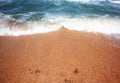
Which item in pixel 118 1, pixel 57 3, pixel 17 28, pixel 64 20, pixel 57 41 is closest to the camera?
pixel 57 41

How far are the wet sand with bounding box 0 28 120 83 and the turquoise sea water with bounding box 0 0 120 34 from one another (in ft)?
4.43

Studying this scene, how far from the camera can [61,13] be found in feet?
32.3

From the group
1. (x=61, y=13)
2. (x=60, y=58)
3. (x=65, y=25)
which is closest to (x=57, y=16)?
(x=61, y=13)

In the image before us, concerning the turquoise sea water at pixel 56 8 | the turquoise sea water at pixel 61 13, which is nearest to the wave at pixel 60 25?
the turquoise sea water at pixel 61 13

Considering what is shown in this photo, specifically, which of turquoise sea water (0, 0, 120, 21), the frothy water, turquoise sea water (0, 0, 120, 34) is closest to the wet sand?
the frothy water

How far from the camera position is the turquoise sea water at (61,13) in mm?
8445

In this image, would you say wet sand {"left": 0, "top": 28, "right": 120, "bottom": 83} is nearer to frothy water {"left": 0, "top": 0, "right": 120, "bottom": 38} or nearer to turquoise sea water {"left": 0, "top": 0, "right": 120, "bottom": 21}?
frothy water {"left": 0, "top": 0, "right": 120, "bottom": 38}

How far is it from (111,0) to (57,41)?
825cm

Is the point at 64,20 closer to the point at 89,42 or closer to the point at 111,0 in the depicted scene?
the point at 89,42

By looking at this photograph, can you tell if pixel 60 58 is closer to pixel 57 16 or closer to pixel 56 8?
pixel 57 16

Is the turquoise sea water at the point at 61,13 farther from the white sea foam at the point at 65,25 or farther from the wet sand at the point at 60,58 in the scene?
the wet sand at the point at 60,58

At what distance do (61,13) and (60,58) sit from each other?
479cm

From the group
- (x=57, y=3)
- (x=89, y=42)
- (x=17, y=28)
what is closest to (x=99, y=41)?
(x=89, y=42)

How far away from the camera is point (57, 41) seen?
6484 mm
